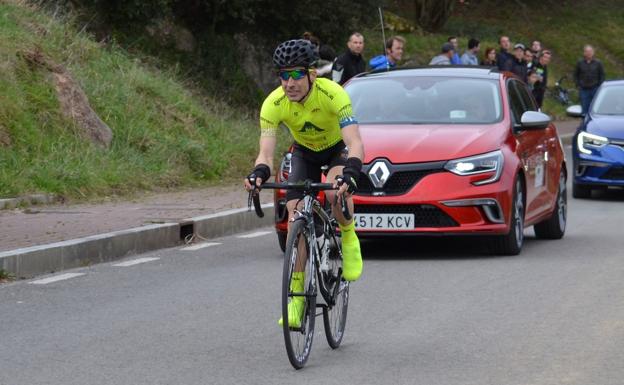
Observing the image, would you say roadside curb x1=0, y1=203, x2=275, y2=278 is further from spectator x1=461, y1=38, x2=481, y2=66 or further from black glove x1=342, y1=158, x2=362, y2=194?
spectator x1=461, y1=38, x2=481, y2=66

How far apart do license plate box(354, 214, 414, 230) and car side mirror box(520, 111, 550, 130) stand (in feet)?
5.28

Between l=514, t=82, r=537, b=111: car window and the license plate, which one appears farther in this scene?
l=514, t=82, r=537, b=111: car window

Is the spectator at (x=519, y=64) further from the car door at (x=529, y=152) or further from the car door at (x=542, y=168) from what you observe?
the car door at (x=529, y=152)

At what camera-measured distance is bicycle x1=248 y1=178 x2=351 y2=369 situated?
7469mm

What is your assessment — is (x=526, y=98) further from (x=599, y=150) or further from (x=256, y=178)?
(x=256, y=178)

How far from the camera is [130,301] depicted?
33.6ft

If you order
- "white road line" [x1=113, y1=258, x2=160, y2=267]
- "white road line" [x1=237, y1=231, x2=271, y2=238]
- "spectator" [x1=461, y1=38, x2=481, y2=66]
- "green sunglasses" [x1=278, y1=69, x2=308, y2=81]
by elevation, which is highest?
"green sunglasses" [x1=278, y1=69, x2=308, y2=81]

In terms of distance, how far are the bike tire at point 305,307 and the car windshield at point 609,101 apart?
13165mm

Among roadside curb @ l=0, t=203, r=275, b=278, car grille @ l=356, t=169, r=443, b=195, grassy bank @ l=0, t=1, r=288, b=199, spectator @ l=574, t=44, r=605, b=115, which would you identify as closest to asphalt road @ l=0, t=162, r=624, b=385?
roadside curb @ l=0, t=203, r=275, b=278

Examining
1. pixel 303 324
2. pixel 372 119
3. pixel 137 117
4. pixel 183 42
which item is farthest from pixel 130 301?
pixel 183 42

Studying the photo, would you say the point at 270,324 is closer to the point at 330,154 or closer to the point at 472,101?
the point at 330,154

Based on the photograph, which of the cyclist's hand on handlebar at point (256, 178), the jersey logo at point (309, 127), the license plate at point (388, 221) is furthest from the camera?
the license plate at point (388, 221)

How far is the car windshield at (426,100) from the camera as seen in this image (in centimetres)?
1321

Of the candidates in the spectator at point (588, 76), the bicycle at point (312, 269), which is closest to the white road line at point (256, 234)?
the bicycle at point (312, 269)
